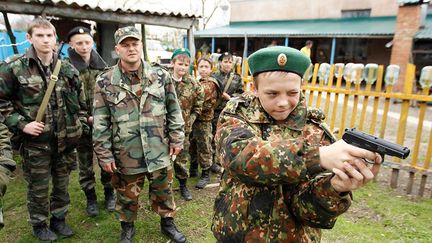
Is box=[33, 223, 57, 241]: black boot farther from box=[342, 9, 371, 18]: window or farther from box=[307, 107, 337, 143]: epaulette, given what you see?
box=[342, 9, 371, 18]: window

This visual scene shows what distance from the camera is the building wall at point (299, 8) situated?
1733 cm

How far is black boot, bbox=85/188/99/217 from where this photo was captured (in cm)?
362

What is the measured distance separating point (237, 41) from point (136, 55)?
69.6 feet

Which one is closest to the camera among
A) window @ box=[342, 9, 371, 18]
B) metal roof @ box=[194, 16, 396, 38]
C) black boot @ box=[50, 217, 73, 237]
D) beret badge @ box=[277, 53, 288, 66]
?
beret badge @ box=[277, 53, 288, 66]

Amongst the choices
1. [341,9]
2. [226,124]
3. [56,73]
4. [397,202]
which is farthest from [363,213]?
[341,9]

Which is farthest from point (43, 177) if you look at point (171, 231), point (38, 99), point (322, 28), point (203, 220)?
point (322, 28)

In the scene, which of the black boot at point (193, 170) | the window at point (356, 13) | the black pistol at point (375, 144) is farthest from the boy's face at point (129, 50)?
the window at point (356, 13)

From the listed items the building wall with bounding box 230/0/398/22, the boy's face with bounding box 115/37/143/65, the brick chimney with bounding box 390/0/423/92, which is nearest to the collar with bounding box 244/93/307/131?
the boy's face with bounding box 115/37/143/65

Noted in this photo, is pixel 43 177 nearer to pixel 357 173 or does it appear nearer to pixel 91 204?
pixel 91 204

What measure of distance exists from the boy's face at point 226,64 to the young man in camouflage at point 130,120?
6.36 ft

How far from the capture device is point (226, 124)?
1360 mm

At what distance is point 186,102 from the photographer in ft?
13.6

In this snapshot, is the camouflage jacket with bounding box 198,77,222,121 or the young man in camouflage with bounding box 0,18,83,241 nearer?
the young man in camouflage with bounding box 0,18,83,241

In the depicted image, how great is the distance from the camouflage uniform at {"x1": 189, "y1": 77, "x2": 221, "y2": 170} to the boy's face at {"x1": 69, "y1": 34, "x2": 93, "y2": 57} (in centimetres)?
162
